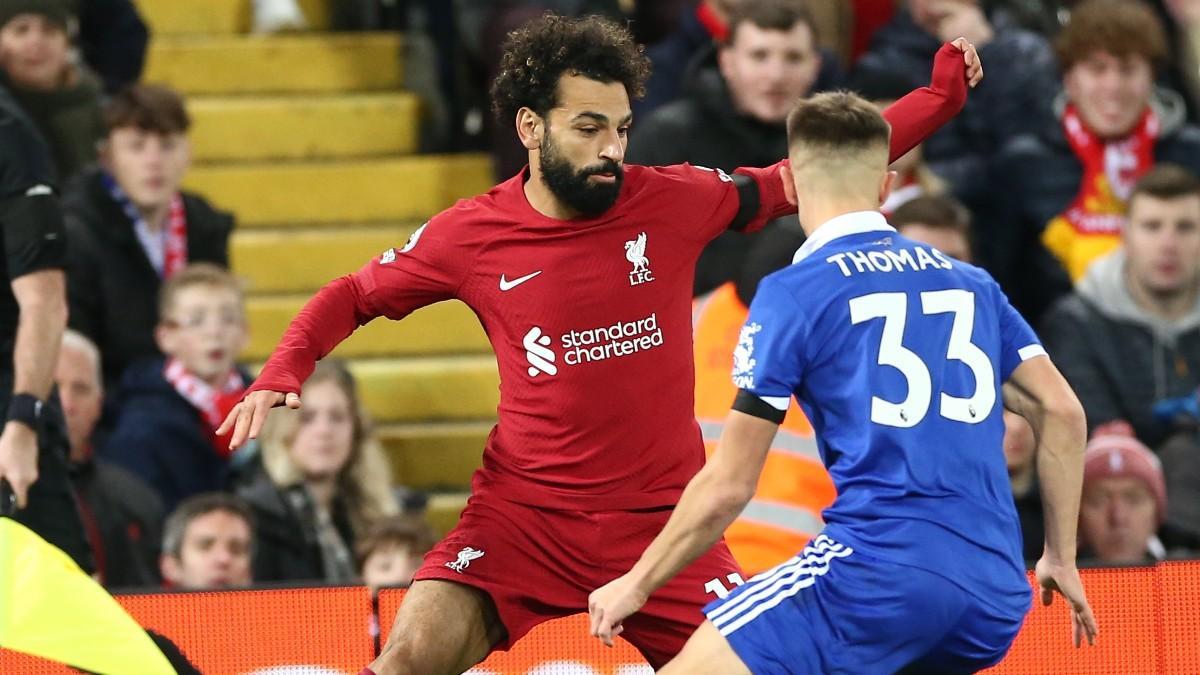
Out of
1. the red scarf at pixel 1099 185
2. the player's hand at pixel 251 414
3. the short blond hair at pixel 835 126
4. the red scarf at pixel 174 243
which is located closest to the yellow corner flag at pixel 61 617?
the player's hand at pixel 251 414

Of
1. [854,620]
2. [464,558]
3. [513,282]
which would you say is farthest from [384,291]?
[854,620]

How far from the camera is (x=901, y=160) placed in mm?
8203

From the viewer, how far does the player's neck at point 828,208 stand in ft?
15.9

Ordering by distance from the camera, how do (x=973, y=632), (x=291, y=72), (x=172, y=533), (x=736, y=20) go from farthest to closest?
1. (x=291, y=72)
2. (x=736, y=20)
3. (x=172, y=533)
4. (x=973, y=632)

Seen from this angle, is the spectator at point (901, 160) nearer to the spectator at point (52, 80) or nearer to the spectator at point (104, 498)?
the spectator at point (104, 498)

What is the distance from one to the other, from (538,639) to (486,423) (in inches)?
130

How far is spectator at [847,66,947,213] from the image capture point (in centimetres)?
826

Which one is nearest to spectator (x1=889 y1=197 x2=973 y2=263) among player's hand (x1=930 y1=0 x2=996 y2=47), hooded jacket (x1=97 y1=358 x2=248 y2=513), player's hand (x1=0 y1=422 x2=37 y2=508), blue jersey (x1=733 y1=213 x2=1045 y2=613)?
player's hand (x1=930 y1=0 x2=996 y2=47)

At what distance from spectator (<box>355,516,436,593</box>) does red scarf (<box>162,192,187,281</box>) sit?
168cm

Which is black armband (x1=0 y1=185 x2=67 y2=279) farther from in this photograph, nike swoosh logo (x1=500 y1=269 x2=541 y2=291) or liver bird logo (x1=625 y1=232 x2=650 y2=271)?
liver bird logo (x1=625 y1=232 x2=650 y2=271)

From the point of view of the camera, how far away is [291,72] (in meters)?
10.5

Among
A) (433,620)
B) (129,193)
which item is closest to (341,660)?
(433,620)

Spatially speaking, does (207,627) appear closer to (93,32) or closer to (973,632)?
(973,632)

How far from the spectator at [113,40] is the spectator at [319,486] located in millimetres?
2052
